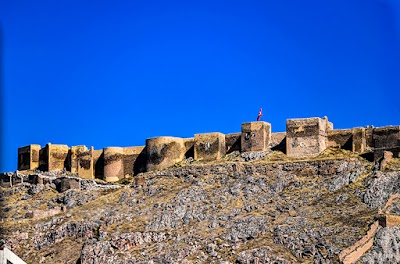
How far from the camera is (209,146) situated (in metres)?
65.2

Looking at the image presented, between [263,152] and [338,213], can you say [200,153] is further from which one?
[338,213]

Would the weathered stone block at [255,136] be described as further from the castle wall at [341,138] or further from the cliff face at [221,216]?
the castle wall at [341,138]

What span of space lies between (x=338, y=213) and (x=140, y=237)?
11.6 metres

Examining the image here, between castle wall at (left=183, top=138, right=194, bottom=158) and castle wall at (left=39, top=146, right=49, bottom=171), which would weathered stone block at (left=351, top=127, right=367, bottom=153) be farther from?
castle wall at (left=39, top=146, right=49, bottom=171)

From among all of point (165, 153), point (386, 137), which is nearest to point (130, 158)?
point (165, 153)

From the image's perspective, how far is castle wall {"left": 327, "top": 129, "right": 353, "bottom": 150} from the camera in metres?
60.0

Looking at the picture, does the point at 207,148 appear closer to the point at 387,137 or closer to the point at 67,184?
the point at 67,184

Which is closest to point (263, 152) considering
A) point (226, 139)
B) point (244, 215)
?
point (226, 139)

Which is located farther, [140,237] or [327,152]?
[327,152]

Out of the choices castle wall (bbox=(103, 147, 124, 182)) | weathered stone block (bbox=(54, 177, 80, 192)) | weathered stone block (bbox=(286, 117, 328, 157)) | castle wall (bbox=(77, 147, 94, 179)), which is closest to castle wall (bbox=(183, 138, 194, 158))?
castle wall (bbox=(103, 147, 124, 182))

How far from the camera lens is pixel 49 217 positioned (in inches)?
2315

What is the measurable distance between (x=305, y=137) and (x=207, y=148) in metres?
8.25

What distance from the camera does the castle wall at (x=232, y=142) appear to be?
64.9 metres

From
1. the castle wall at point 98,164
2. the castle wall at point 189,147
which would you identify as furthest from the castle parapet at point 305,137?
the castle wall at point 98,164
